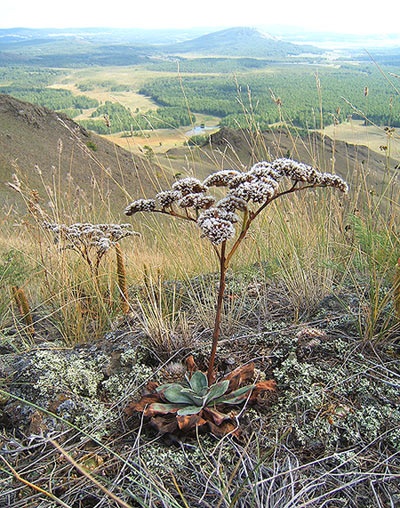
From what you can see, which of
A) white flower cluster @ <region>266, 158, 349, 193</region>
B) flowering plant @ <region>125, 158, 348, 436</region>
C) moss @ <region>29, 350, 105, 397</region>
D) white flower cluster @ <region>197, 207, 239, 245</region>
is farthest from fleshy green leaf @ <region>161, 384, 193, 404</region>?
white flower cluster @ <region>266, 158, 349, 193</region>

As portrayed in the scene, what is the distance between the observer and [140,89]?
134 meters

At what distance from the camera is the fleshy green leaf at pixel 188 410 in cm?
174

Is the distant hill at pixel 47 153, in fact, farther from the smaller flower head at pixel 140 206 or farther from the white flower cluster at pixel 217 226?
the white flower cluster at pixel 217 226

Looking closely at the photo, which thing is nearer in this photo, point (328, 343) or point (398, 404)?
point (398, 404)

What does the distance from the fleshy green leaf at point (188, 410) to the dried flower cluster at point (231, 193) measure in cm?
75

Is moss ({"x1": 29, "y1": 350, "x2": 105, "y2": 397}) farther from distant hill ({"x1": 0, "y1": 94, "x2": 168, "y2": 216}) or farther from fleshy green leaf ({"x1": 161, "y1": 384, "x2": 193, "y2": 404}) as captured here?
distant hill ({"x1": 0, "y1": 94, "x2": 168, "y2": 216})

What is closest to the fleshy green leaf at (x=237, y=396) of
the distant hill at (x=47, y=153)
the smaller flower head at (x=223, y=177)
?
the smaller flower head at (x=223, y=177)

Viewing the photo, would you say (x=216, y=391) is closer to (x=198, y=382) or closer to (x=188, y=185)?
(x=198, y=382)

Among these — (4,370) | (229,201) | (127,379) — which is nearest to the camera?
(229,201)

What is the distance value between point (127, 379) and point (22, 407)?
49 cm

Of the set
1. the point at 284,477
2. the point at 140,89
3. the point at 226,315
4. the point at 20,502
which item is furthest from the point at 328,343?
the point at 140,89

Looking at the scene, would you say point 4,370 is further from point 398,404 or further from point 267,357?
point 398,404

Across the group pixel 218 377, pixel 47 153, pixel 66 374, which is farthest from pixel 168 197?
pixel 47 153

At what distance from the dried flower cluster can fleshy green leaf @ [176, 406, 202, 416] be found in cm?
75
